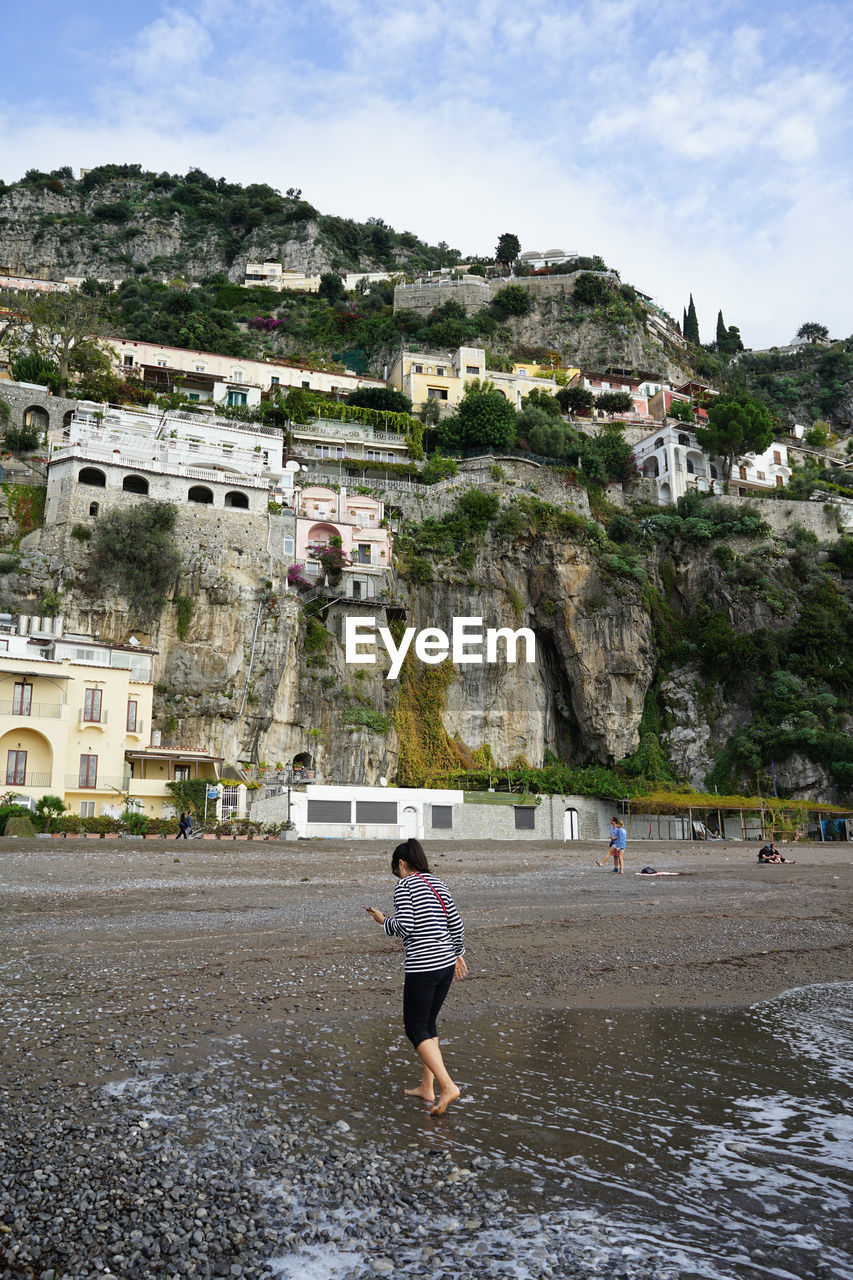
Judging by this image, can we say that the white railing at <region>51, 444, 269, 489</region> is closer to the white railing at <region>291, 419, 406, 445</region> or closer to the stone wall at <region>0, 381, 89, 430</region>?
the stone wall at <region>0, 381, 89, 430</region>

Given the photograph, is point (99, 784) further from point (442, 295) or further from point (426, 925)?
point (442, 295)

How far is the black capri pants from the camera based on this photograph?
5.90 m

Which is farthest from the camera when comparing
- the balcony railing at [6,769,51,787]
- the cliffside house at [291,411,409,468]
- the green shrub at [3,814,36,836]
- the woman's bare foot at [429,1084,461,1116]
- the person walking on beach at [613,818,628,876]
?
the cliffside house at [291,411,409,468]

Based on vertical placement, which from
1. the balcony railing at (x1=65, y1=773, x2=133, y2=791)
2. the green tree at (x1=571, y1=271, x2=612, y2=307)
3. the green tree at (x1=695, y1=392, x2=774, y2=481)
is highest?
the green tree at (x1=571, y1=271, x2=612, y2=307)

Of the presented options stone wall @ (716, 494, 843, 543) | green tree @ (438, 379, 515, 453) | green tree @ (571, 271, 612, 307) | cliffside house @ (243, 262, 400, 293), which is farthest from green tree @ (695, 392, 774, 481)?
cliffside house @ (243, 262, 400, 293)

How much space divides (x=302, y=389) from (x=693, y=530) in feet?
86.5

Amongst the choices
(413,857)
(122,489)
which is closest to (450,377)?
(122,489)

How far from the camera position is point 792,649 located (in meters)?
50.5

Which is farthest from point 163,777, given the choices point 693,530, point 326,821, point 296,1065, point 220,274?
Answer: point 220,274

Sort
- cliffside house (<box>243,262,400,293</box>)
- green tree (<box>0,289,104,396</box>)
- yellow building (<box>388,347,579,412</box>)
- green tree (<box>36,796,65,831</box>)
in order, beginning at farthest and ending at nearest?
1. cliffside house (<box>243,262,400,293</box>)
2. yellow building (<box>388,347,579,412</box>)
3. green tree (<box>0,289,104,396</box>)
4. green tree (<box>36,796,65,831</box>)

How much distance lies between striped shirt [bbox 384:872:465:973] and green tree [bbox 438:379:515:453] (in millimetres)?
51541

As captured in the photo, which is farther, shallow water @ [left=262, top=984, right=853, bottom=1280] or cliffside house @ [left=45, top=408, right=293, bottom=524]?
cliffside house @ [left=45, top=408, right=293, bottom=524]

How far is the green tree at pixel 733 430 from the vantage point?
62188 mm

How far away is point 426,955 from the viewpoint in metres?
6.01
